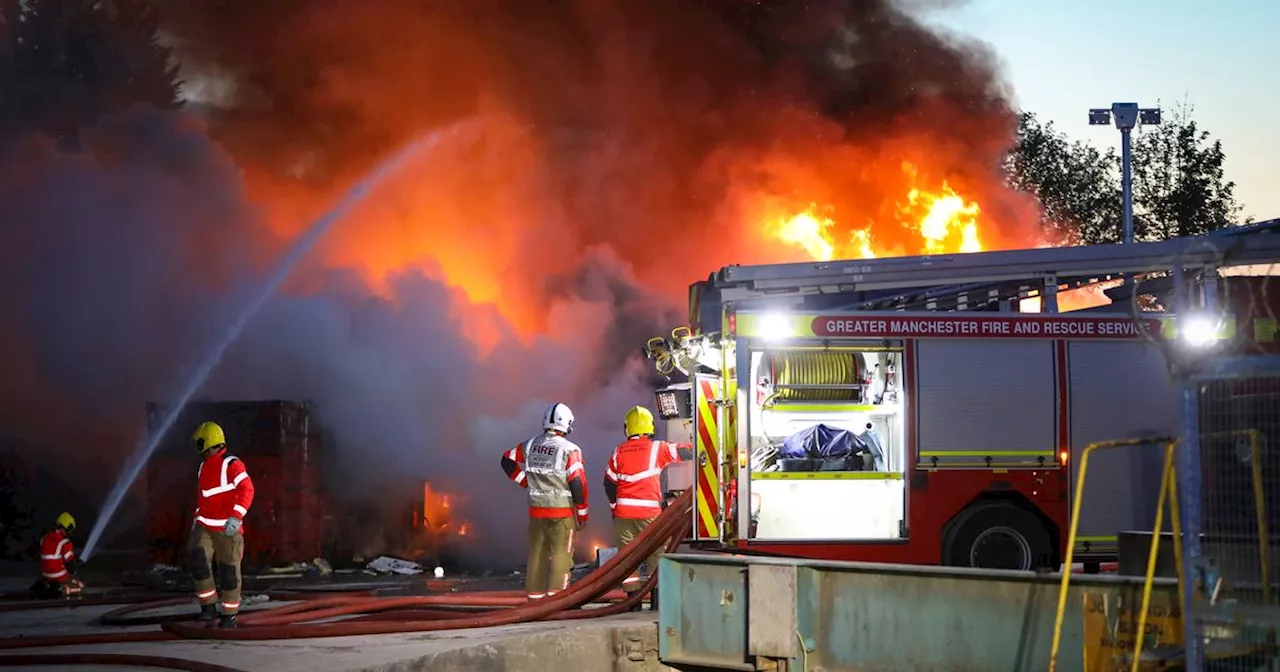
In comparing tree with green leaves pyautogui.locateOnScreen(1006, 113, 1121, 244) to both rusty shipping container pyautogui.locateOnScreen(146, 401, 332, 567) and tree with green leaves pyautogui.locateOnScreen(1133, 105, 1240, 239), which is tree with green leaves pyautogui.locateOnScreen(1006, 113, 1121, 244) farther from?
rusty shipping container pyautogui.locateOnScreen(146, 401, 332, 567)

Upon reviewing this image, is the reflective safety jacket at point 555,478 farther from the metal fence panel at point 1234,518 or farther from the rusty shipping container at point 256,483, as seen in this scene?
the rusty shipping container at point 256,483

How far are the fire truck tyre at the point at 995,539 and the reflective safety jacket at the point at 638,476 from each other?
2.29 meters

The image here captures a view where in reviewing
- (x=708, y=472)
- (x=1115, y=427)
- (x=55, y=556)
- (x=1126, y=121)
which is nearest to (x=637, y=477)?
(x=708, y=472)

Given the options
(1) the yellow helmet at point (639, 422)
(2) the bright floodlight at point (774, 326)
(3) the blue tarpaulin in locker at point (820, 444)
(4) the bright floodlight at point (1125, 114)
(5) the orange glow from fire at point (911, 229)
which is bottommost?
(3) the blue tarpaulin in locker at point (820, 444)

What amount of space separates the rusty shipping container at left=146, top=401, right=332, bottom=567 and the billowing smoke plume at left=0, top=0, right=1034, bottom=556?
17.8 ft

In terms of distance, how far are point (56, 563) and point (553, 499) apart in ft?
18.2

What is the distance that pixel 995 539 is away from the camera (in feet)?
34.4

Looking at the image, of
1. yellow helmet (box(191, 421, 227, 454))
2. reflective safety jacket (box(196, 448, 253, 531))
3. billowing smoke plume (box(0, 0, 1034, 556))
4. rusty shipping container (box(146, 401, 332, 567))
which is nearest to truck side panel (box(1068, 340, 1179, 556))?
reflective safety jacket (box(196, 448, 253, 531))

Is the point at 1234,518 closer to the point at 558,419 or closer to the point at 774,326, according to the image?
the point at 774,326

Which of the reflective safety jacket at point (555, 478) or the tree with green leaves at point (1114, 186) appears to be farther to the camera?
the tree with green leaves at point (1114, 186)

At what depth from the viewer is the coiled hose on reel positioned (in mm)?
10453

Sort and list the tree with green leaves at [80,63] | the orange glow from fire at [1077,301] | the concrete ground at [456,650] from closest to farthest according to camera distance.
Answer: the concrete ground at [456,650] < the orange glow from fire at [1077,301] < the tree with green leaves at [80,63]

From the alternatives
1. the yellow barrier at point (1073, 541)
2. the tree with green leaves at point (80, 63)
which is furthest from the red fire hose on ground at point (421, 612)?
the tree with green leaves at point (80, 63)

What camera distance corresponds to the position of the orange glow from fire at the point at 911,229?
25078 millimetres
